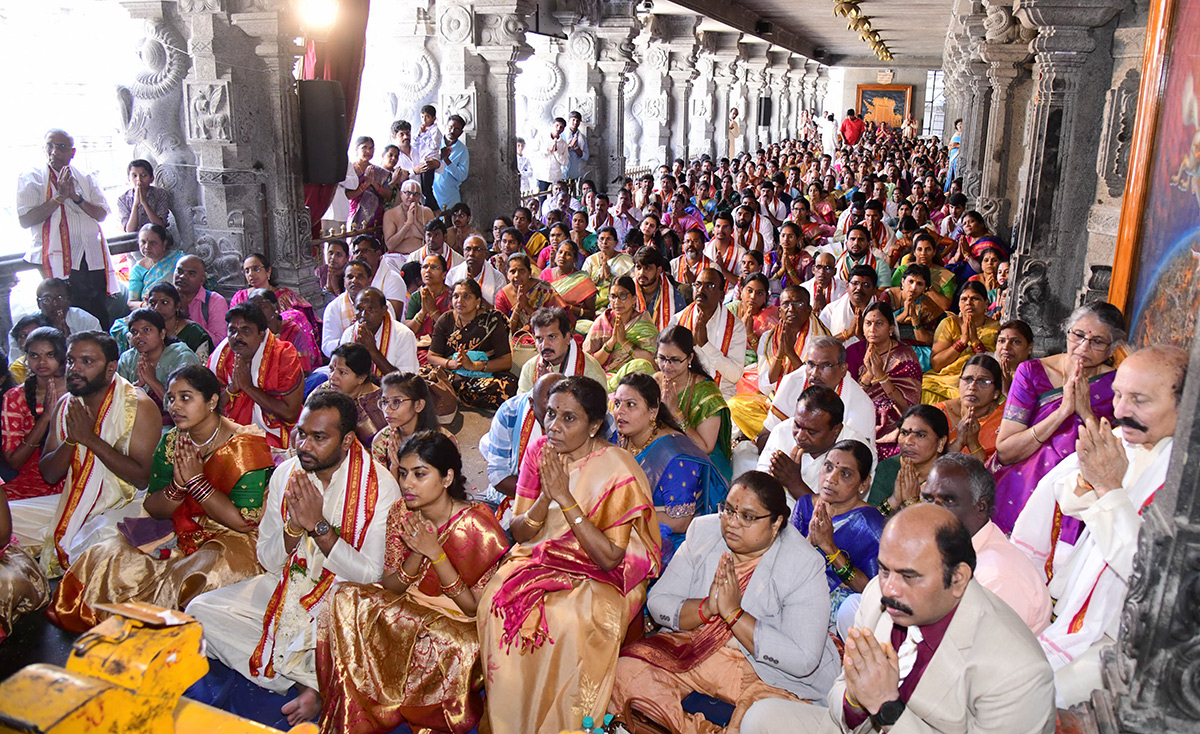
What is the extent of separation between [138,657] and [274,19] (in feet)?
19.9

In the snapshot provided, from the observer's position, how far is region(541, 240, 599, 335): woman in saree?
6.80m

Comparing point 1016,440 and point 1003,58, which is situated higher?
point 1003,58

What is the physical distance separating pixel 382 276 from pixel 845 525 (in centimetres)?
419

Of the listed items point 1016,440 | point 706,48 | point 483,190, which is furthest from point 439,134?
point 706,48

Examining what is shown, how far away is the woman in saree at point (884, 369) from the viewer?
455 centimetres

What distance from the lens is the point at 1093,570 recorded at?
7.79ft

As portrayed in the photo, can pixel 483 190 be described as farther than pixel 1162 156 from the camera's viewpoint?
Yes

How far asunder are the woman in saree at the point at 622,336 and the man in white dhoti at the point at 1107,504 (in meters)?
2.84

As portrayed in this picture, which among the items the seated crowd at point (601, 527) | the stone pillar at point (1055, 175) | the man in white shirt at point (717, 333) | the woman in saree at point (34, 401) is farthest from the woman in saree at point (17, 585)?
the stone pillar at point (1055, 175)

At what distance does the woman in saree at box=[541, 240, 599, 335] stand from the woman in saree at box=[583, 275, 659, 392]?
4.38 feet

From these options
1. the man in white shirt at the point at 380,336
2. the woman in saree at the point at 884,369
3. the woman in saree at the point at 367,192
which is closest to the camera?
the woman in saree at the point at 884,369

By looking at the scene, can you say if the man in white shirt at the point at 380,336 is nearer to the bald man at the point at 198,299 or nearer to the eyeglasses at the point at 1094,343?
the bald man at the point at 198,299

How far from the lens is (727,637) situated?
2.77m

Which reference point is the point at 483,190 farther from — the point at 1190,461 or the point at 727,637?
the point at 1190,461
